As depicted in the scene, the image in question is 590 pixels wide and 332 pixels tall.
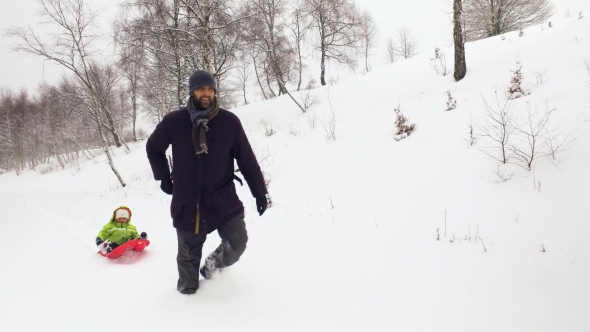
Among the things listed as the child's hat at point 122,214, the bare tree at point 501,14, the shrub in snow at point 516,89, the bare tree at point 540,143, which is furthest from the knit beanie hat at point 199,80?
the bare tree at point 501,14

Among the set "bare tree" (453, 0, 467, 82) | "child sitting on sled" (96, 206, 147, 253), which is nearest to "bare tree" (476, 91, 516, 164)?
"bare tree" (453, 0, 467, 82)

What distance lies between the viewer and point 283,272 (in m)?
3.12

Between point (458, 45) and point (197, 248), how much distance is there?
26.6 feet

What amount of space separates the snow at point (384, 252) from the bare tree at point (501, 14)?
16604 millimetres

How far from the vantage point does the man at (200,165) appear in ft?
7.91

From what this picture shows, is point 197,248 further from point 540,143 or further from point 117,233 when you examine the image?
point 540,143

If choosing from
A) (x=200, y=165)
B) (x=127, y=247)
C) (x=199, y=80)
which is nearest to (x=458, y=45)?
(x=199, y=80)

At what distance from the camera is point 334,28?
18.2 metres

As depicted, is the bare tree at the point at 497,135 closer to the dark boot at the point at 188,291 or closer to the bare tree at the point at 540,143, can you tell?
the bare tree at the point at 540,143

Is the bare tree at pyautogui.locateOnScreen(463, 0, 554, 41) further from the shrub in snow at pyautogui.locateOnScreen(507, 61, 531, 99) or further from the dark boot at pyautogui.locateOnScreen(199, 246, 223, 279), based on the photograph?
the dark boot at pyautogui.locateOnScreen(199, 246, 223, 279)

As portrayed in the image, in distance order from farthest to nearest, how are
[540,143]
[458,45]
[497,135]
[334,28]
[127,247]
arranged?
[334,28] < [458,45] < [497,135] < [540,143] < [127,247]

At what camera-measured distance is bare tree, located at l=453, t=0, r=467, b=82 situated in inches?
298

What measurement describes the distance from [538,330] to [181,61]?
448 inches

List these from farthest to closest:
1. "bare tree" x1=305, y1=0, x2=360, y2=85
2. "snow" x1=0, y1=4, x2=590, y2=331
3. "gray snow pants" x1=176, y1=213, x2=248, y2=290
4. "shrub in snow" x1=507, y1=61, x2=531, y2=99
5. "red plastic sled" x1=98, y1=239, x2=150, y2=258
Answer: "bare tree" x1=305, y1=0, x2=360, y2=85 → "shrub in snow" x1=507, y1=61, x2=531, y2=99 → "red plastic sled" x1=98, y1=239, x2=150, y2=258 → "gray snow pants" x1=176, y1=213, x2=248, y2=290 → "snow" x1=0, y1=4, x2=590, y2=331
